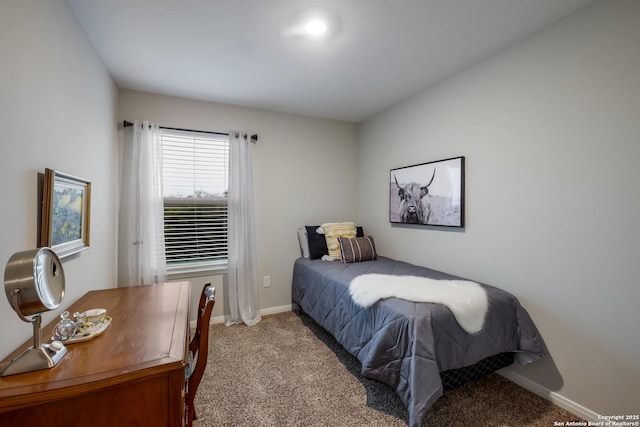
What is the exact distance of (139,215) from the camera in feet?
8.46

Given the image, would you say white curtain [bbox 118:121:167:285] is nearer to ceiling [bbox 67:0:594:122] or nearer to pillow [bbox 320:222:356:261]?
ceiling [bbox 67:0:594:122]

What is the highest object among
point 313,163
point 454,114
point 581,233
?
point 454,114

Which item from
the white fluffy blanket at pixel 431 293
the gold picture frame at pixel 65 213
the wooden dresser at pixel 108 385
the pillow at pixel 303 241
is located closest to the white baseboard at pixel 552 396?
the white fluffy blanket at pixel 431 293

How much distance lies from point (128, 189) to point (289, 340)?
2129mm

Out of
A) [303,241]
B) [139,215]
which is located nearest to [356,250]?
[303,241]

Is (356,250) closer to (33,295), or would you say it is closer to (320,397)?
(320,397)

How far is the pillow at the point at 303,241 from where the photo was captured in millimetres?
3312

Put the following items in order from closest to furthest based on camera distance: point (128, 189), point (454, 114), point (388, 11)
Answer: point (388, 11) → point (454, 114) → point (128, 189)

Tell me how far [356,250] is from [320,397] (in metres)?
1.47

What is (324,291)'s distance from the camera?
8.43ft

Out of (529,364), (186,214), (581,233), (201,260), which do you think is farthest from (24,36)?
(529,364)

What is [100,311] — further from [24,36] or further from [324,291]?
[324,291]

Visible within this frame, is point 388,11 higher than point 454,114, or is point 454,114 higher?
point 388,11

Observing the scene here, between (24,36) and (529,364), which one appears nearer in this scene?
(24,36)
